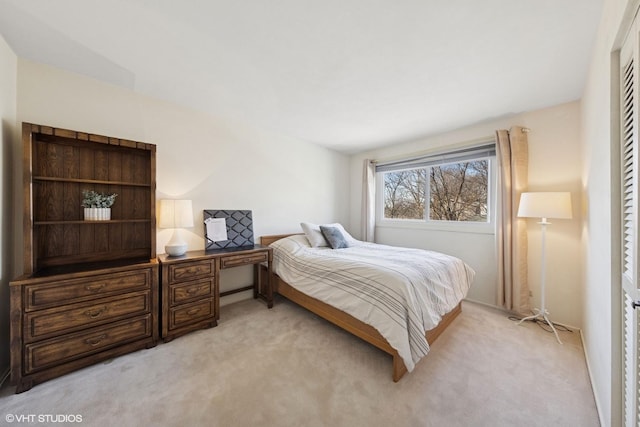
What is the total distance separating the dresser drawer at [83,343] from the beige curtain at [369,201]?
324 centimetres

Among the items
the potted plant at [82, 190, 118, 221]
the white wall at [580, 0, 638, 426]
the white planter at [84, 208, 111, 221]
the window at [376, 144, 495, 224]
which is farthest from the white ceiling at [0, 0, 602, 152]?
the white planter at [84, 208, 111, 221]

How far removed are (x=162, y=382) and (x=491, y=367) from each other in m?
2.41

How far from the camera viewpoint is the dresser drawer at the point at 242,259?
240cm

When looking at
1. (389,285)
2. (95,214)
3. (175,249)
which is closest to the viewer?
(389,285)

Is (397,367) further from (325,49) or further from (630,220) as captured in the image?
(325,49)

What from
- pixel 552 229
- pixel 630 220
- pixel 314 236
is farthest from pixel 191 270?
pixel 552 229

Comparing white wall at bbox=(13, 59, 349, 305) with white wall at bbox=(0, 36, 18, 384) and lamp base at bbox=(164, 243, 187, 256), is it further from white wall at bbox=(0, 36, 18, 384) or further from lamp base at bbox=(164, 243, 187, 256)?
lamp base at bbox=(164, 243, 187, 256)

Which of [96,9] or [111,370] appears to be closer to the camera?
[96,9]

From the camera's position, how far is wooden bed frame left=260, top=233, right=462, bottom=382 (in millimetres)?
1652

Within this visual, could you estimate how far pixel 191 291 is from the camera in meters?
2.16

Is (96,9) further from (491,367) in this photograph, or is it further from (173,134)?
(491,367)

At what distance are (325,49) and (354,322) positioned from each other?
2.19 m

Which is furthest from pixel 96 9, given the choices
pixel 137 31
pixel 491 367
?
pixel 491 367

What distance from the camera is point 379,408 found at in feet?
4.53
